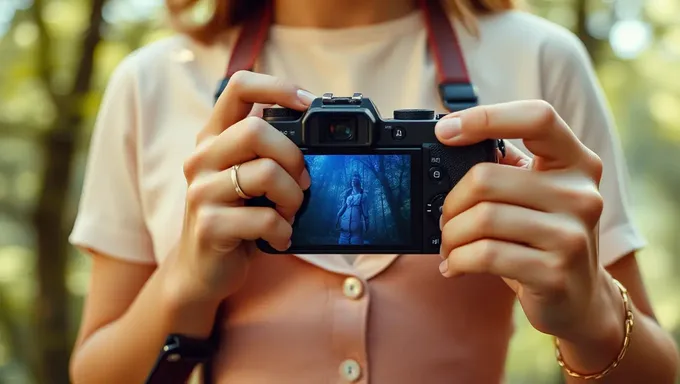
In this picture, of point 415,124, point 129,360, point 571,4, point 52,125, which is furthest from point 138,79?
point 571,4

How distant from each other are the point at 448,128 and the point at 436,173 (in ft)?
0.24

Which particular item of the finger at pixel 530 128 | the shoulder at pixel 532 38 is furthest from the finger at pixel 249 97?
the shoulder at pixel 532 38

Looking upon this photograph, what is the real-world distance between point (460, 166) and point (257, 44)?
1.73 feet

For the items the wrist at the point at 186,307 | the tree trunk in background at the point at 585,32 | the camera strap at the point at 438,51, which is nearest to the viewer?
the wrist at the point at 186,307

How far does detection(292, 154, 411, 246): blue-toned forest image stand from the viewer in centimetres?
109

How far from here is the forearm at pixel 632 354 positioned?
3.68ft

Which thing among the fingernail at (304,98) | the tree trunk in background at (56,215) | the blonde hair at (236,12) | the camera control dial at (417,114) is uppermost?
the blonde hair at (236,12)

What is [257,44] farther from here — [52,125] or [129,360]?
[52,125]

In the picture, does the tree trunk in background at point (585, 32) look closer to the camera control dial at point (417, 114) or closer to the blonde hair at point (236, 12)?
the blonde hair at point (236, 12)

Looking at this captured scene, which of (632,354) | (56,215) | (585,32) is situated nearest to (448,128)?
(632,354)

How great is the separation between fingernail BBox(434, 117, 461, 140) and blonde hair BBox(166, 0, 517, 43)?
0.48 meters

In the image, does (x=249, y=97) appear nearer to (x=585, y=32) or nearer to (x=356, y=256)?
(x=356, y=256)

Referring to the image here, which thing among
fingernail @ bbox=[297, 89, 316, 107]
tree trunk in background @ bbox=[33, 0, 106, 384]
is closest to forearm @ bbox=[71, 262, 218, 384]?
fingernail @ bbox=[297, 89, 316, 107]

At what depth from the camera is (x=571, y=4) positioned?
12.1 ft
